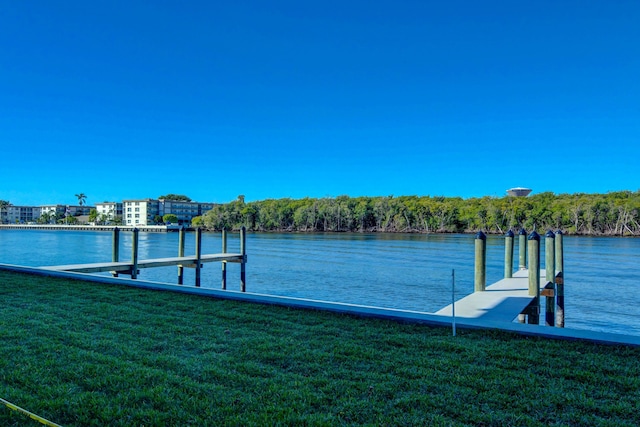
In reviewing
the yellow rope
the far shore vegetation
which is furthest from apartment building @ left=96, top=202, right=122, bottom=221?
the yellow rope

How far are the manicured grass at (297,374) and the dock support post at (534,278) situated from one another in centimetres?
415

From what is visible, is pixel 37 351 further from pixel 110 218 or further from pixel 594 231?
pixel 110 218

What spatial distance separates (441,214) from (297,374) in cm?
9399

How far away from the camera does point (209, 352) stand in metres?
4.44

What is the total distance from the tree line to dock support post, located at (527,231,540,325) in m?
67.6

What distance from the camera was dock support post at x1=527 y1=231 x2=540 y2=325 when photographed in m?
8.73

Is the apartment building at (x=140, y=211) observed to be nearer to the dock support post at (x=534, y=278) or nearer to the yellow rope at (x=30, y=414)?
the dock support post at (x=534, y=278)

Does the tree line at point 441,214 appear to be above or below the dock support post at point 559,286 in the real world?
above

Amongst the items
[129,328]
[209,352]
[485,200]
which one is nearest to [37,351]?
[129,328]

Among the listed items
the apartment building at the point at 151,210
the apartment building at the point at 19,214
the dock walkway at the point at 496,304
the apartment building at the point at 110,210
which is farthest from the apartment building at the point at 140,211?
the dock walkway at the point at 496,304

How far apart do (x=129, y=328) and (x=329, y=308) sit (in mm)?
2576

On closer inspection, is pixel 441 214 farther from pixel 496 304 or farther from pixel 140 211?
pixel 140 211

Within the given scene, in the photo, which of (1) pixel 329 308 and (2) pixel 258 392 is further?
(1) pixel 329 308

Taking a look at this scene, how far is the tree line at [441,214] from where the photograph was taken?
7775cm
